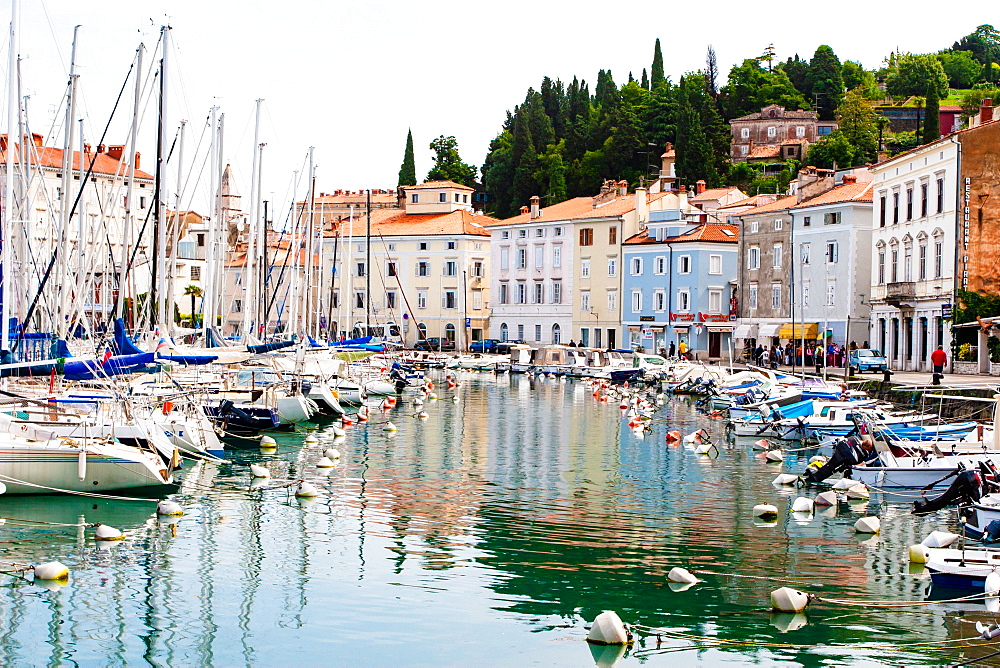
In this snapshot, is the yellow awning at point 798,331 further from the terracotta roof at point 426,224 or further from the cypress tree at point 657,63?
the cypress tree at point 657,63

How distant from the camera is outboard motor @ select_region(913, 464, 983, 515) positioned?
25.4 meters

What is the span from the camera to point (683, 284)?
3716 inches

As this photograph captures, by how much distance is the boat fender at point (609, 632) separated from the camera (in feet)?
56.2

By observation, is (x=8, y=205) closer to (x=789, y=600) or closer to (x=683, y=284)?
(x=789, y=600)

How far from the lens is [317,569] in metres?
21.8

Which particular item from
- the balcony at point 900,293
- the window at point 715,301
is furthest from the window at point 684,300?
the balcony at point 900,293

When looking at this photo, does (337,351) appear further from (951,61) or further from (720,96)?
(951,61)

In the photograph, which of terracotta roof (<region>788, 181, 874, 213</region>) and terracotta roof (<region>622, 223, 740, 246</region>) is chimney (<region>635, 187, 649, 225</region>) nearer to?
terracotta roof (<region>622, 223, 740, 246</region>)

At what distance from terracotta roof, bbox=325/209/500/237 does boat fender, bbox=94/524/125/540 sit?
88022 mm

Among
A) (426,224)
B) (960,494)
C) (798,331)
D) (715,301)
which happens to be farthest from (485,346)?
(960,494)

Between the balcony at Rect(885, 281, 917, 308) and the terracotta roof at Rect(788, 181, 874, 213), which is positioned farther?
the terracotta roof at Rect(788, 181, 874, 213)

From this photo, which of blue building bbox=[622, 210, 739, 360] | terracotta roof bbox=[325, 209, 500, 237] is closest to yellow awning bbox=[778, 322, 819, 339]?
blue building bbox=[622, 210, 739, 360]

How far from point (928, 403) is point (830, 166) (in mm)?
86448

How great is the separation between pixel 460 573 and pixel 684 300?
7466 cm
